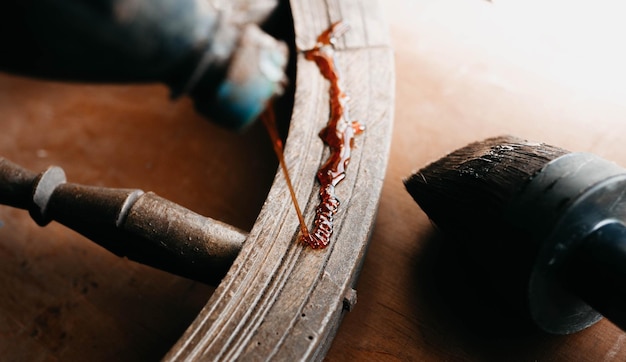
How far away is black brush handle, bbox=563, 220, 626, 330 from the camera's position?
112cm

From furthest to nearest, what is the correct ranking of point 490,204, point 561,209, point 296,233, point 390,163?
1. point 390,163
2. point 296,233
3. point 490,204
4. point 561,209

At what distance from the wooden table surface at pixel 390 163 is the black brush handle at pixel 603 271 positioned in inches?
11.6

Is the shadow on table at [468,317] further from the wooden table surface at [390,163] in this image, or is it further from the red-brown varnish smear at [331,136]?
the red-brown varnish smear at [331,136]

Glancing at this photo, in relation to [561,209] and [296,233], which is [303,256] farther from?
[561,209]

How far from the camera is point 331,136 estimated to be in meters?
1.59

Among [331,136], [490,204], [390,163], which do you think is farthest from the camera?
[390,163]

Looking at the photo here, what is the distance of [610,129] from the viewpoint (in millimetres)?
1850

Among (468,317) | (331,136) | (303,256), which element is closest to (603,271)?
(468,317)

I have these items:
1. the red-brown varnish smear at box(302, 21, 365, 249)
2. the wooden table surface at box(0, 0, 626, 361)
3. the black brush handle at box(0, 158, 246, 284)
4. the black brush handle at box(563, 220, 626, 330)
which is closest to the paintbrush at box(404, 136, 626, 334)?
the black brush handle at box(563, 220, 626, 330)

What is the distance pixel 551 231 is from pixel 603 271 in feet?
0.51

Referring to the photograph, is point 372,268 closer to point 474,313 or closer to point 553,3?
point 474,313

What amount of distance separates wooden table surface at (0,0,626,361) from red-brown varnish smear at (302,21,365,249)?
301 millimetres

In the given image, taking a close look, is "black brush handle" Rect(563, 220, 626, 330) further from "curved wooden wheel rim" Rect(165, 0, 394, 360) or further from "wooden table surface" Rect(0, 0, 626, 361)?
"curved wooden wheel rim" Rect(165, 0, 394, 360)

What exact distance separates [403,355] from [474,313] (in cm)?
23
